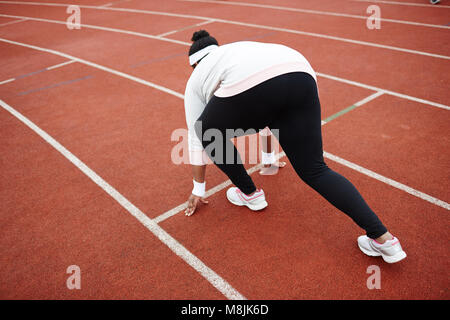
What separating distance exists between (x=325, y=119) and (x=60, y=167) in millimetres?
3701

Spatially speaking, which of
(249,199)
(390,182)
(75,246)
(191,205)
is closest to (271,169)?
(249,199)

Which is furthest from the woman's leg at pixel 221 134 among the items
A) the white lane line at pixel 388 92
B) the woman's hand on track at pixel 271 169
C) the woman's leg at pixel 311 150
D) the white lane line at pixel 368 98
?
the white lane line at pixel 388 92

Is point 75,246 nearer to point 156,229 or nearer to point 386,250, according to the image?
point 156,229

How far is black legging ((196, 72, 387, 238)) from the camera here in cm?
214

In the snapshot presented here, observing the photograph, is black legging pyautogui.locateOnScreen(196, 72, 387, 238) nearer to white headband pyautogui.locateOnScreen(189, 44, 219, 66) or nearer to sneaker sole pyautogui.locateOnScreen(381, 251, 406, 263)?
sneaker sole pyautogui.locateOnScreen(381, 251, 406, 263)

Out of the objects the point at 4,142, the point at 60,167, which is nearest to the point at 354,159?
the point at 60,167

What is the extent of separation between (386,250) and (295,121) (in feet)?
4.02

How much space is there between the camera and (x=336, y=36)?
7.93 m

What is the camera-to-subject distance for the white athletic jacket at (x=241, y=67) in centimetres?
212

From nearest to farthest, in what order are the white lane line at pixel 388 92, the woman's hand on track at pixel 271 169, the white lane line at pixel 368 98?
the woman's hand on track at pixel 271 169 → the white lane line at pixel 388 92 → the white lane line at pixel 368 98

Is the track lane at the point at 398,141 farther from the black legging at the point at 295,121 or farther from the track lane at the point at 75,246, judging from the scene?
the track lane at the point at 75,246

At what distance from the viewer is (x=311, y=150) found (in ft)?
7.45

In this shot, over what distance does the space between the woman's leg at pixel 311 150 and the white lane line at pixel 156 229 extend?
1.05m

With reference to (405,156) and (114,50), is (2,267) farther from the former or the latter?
(114,50)
